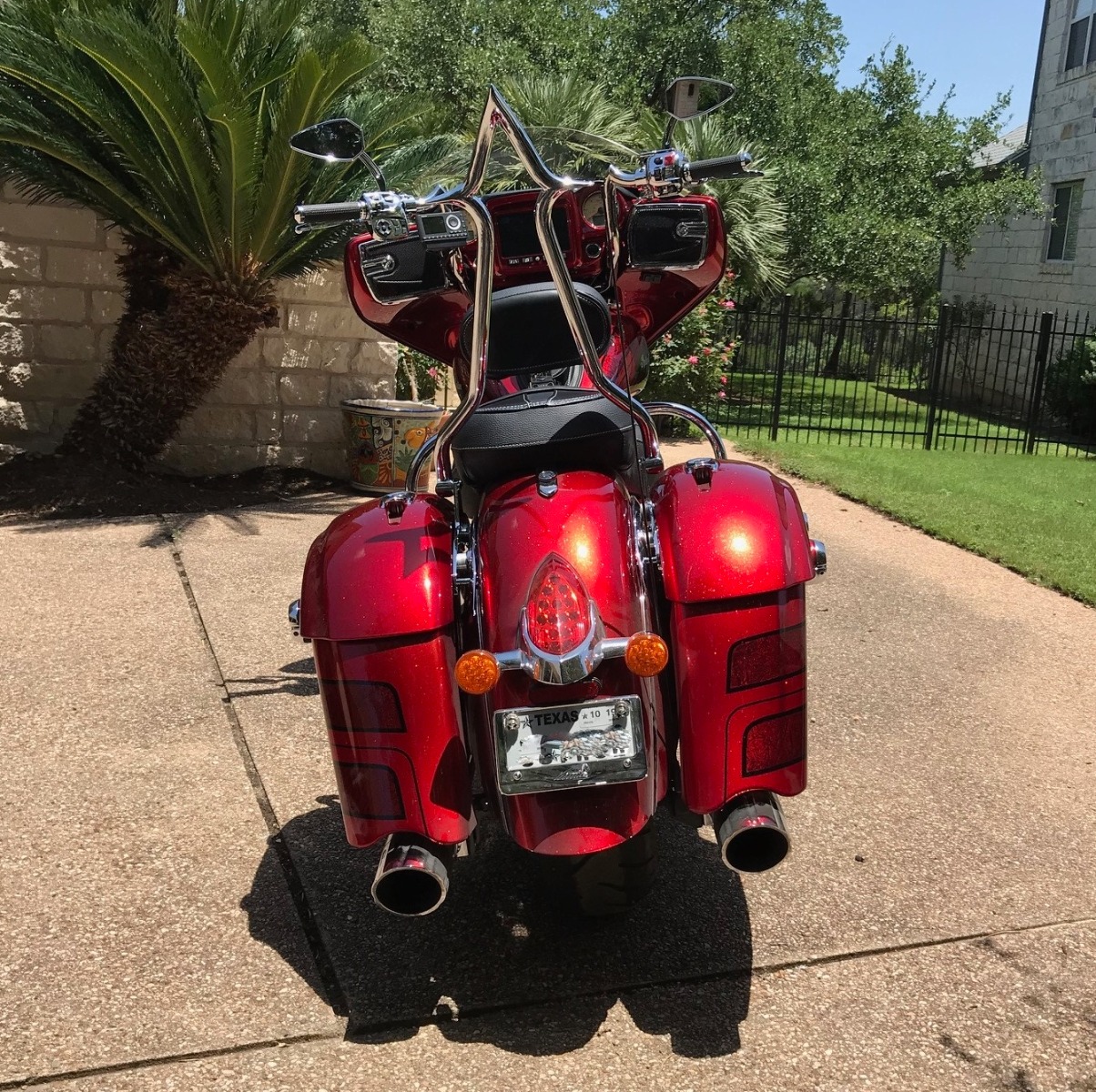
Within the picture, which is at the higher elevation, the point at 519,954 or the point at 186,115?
the point at 186,115

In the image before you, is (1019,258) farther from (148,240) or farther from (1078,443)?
(148,240)

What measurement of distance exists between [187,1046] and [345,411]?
6.30m

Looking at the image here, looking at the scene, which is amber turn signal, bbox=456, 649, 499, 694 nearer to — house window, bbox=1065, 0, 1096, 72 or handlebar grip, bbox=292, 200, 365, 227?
handlebar grip, bbox=292, 200, 365, 227

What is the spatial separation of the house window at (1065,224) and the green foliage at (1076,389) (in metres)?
3.22

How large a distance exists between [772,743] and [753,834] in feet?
0.67

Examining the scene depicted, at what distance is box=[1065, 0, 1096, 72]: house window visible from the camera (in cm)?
1720

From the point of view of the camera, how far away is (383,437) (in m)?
8.17

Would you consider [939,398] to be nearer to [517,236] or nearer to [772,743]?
[517,236]

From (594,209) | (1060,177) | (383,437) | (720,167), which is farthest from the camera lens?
(1060,177)

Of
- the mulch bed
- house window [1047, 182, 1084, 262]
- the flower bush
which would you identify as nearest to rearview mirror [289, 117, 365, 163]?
the mulch bed

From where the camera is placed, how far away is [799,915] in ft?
9.70

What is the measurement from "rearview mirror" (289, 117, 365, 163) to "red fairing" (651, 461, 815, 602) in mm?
1133

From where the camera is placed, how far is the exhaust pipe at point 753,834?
7.68ft

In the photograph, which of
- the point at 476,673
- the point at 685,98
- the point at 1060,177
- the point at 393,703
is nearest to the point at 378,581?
the point at 393,703
